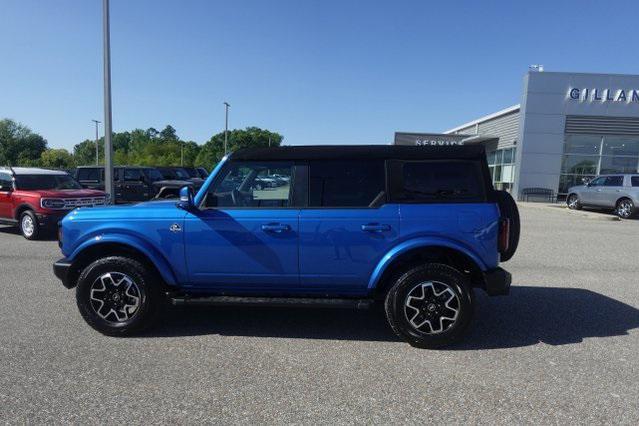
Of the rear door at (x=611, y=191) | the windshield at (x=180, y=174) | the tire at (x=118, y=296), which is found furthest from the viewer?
the windshield at (x=180, y=174)

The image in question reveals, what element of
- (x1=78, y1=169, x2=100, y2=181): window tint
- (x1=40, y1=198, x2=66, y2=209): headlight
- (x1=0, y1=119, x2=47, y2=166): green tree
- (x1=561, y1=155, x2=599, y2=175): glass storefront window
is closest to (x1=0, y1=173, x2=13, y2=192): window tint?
(x1=40, y1=198, x2=66, y2=209): headlight

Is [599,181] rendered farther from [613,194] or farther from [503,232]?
[503,232]

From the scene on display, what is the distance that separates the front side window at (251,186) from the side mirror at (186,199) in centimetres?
14

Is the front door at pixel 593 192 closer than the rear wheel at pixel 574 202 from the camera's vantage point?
Yes

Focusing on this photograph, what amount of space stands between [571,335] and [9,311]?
6163 mm

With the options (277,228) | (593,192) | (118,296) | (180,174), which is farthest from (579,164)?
(118,296)

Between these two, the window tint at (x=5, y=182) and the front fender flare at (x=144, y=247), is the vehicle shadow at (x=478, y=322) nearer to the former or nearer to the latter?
the front fender flare at (x=144, y=247)

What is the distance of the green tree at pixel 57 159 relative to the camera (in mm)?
93169

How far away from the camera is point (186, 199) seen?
446 cm

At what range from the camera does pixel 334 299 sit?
4.43 meters

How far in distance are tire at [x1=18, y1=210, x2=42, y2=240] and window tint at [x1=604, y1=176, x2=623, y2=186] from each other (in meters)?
20.3

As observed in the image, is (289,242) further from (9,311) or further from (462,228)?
(9,311)

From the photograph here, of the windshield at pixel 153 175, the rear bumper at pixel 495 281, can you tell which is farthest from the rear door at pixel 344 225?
the windshield at pixel 153 175

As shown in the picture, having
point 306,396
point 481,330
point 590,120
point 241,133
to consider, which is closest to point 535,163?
point 590,120
